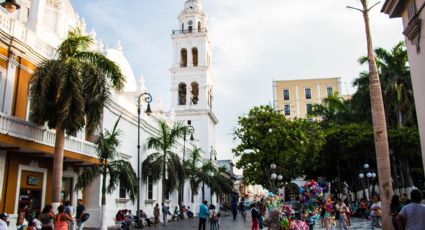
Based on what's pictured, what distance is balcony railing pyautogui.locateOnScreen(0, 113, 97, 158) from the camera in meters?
13.4

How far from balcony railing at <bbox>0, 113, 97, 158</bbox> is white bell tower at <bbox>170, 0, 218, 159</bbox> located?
32.0 meters

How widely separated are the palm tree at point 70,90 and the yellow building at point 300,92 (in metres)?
55.9

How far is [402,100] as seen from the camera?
29.9 m

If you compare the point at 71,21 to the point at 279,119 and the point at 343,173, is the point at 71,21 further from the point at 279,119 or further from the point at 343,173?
the point at 343,173

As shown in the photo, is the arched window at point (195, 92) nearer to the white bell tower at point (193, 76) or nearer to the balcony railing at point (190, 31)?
the white bell tower at point (193, 76)

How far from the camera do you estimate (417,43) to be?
1038cm

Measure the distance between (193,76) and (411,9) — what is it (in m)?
40.2

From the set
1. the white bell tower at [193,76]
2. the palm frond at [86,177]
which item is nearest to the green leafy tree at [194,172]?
the palm frond at [86,177]

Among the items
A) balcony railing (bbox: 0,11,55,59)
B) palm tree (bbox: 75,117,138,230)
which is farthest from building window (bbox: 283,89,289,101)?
balcony railing (bbox: 0,11,55,59)

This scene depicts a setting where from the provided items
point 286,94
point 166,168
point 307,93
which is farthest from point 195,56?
point 166,168

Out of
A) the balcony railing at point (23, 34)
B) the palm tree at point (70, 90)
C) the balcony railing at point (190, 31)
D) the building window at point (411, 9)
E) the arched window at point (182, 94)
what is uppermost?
the balcony railing at point (190, 31)

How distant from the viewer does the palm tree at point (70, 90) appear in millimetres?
13414

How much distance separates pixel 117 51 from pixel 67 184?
15.0 m

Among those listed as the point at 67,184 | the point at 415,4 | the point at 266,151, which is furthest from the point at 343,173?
the point at 415,4
